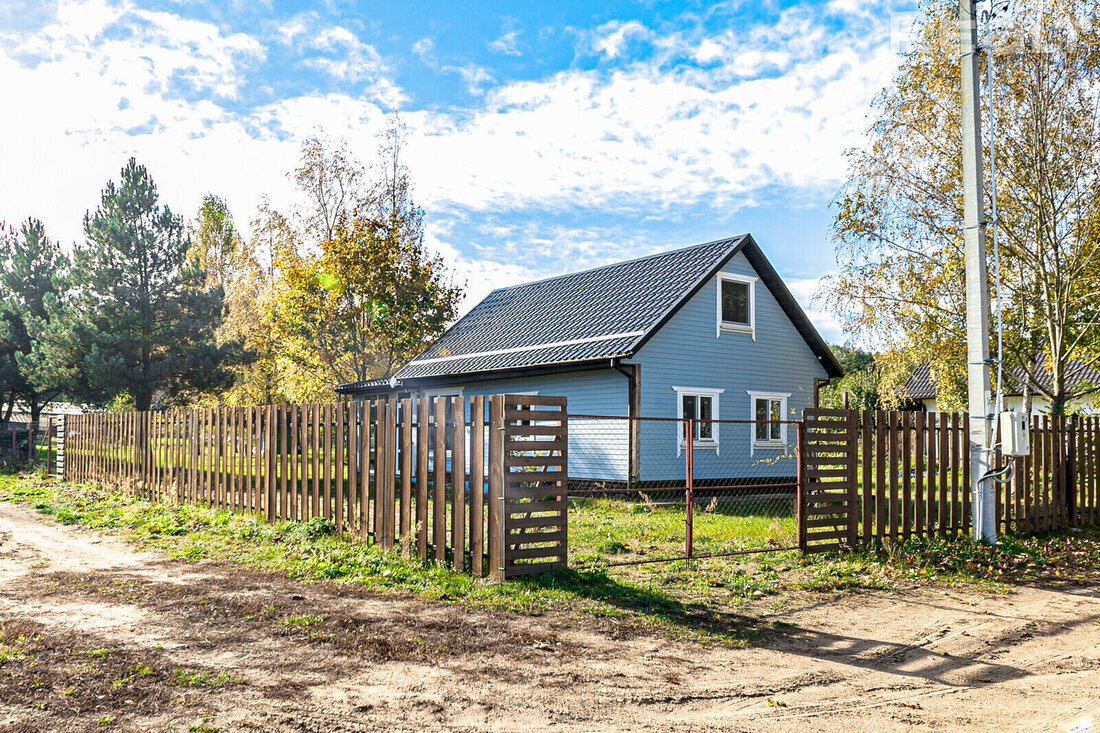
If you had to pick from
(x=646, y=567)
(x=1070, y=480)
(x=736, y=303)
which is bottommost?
(x=646, y=567)

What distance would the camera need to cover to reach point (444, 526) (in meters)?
8.20

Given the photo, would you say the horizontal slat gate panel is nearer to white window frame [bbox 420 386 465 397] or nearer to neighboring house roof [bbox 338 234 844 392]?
neighboring house roof [bbox 338 234 844 392]

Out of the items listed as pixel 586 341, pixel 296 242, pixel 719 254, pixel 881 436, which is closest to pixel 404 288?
pixel 296 242

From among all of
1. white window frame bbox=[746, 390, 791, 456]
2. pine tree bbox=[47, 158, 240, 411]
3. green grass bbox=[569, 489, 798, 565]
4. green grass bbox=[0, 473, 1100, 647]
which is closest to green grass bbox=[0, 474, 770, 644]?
green grass bbox=[0, 473, 1100, 647]

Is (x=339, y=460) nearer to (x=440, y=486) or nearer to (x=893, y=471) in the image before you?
(x=440, y=486)

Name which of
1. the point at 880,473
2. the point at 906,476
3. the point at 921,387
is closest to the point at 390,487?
the point at 880,473

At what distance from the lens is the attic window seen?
1977cm

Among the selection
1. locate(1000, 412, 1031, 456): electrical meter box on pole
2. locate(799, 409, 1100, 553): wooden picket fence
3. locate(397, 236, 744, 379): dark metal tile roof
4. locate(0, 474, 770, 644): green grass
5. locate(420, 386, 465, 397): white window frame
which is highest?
locate(397, 236, 744, 379): dark metal tile roof

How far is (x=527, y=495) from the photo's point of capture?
7.72m

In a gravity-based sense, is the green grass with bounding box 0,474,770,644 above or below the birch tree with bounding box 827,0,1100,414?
below

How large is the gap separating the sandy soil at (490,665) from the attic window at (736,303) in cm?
1264

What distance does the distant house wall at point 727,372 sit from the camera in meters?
18.0

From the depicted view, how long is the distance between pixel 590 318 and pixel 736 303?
12.3 ft

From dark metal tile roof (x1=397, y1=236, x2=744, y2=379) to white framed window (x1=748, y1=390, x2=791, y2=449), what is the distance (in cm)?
364
